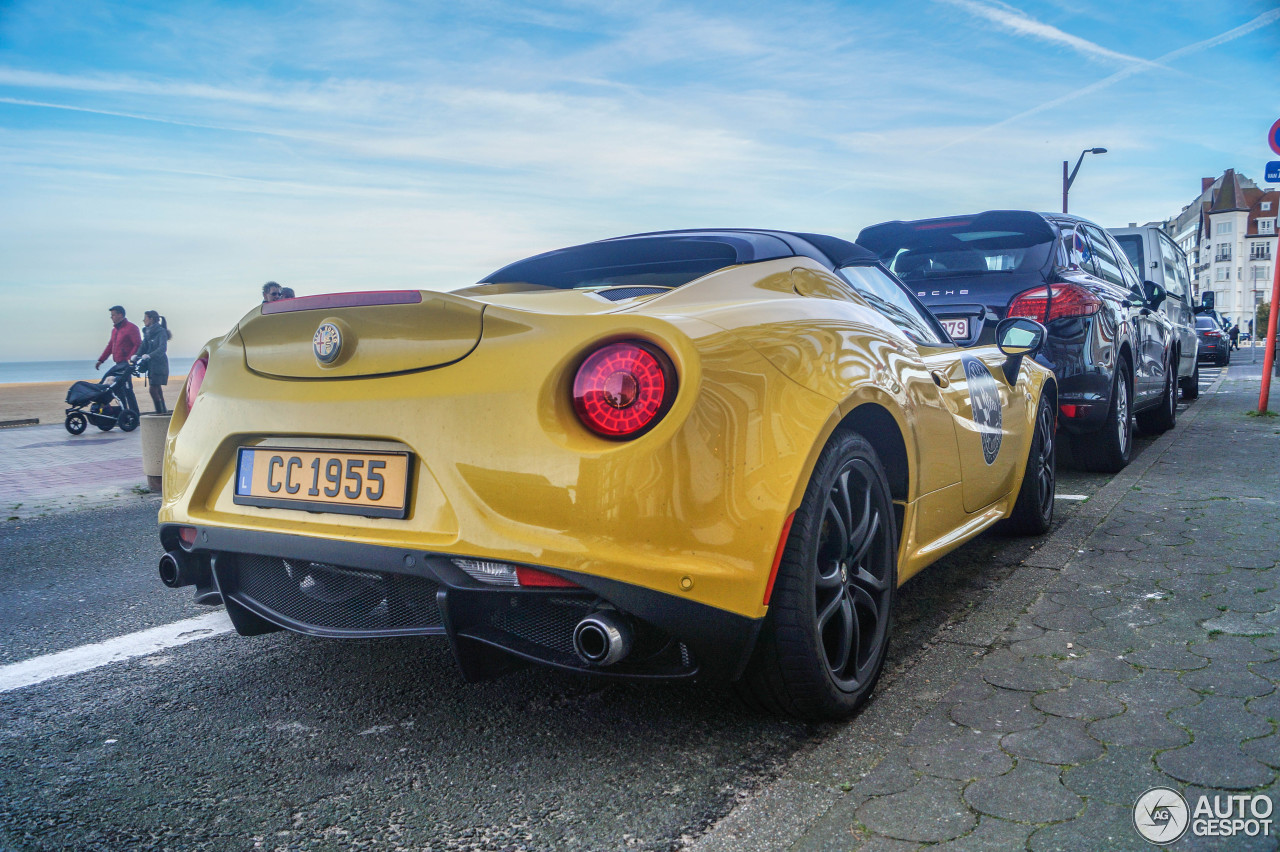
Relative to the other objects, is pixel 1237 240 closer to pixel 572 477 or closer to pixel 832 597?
pixel 832 597

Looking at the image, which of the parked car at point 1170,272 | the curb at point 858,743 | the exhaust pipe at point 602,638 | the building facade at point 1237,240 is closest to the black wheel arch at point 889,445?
the curb at point 858,743

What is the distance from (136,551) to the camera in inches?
191

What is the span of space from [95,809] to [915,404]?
89.5 inches

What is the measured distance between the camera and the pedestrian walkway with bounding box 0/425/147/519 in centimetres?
677

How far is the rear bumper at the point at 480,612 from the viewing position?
200cm

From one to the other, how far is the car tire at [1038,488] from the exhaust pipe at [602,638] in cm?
287

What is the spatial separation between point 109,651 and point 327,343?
1.56 m

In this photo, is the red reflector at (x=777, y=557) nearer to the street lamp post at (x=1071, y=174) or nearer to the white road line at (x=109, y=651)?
the white road line at (x=109, y=651)

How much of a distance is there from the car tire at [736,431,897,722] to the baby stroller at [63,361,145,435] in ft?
41.8

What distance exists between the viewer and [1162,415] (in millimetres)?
8758

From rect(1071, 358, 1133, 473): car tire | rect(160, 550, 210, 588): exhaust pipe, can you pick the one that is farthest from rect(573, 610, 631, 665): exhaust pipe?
rect(1071, 358, 1133, 473): car tire

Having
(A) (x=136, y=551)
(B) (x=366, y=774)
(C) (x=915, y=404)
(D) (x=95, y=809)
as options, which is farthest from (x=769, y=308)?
(A) (x=136, y=551)

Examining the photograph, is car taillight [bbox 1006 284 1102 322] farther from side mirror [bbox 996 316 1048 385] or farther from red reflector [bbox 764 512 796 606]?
red reflector [bbox 764 512 796 606]

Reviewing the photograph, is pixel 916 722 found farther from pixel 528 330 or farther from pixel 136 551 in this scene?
pixel 136 551
